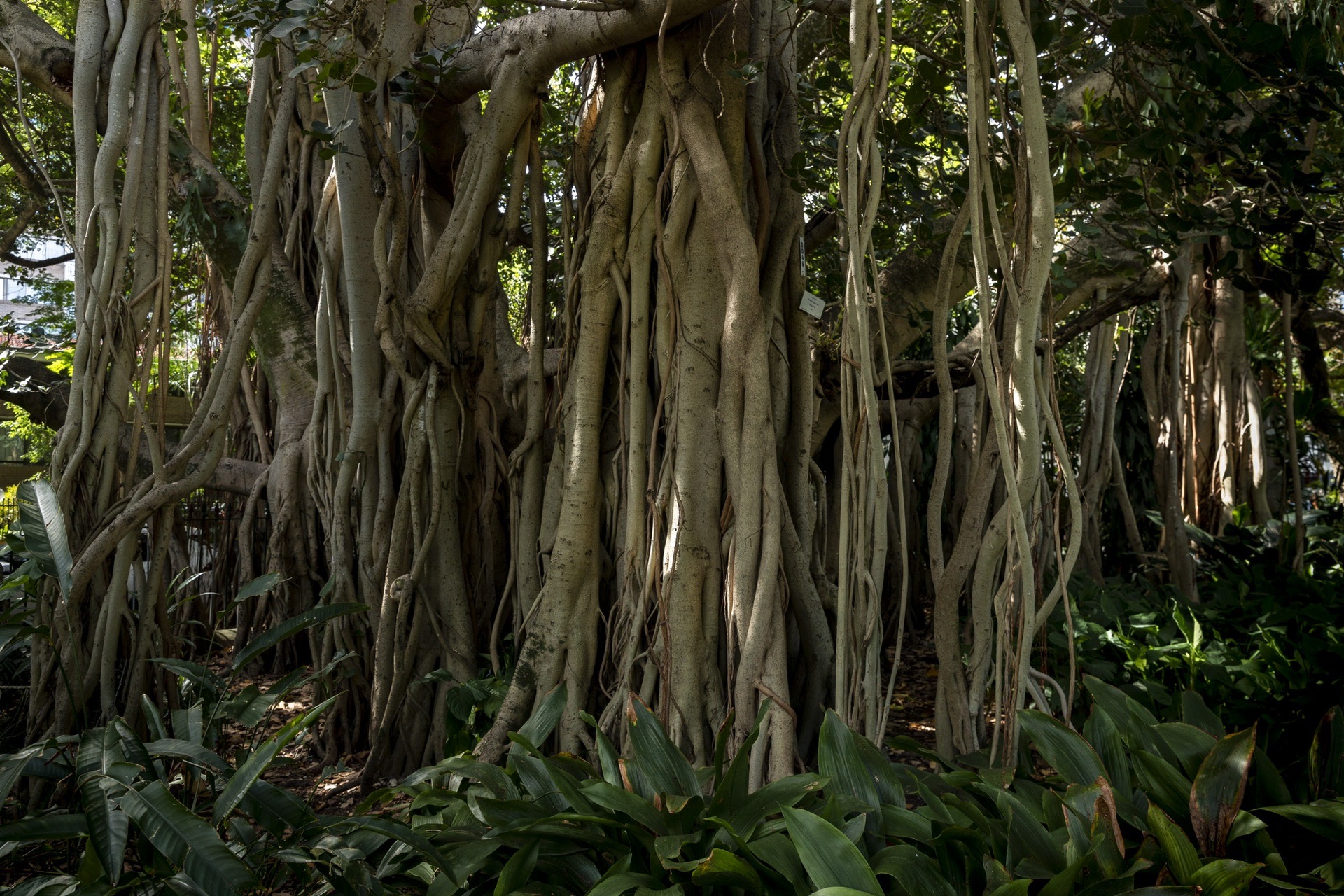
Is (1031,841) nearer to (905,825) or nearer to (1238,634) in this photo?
(905,825)

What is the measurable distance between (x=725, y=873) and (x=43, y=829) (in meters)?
1.11

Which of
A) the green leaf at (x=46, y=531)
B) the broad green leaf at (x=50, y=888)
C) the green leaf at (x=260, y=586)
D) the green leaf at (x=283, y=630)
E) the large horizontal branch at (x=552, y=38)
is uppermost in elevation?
the large horizontal branch at (x=552, y=38)

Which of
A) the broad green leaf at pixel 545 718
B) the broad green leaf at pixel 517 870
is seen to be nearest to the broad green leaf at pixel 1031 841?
the broad green leaf at pixel 517 870

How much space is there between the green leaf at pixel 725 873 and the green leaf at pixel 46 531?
1.48 metres

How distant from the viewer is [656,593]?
2375mm

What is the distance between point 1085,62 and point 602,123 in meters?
1.26

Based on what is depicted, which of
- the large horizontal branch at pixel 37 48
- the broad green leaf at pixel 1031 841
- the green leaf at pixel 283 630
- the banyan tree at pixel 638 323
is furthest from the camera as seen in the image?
the large horizontal branch at pixel 37 48

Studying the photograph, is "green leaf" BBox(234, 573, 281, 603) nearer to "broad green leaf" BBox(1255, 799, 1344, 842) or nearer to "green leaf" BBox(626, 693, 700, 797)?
"green leaf" BBox(626, 693, 700, 797)

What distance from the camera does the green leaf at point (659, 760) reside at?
5.76 feet

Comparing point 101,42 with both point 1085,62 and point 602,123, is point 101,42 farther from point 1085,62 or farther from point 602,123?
point 1085,62

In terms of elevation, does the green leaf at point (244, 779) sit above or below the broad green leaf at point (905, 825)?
above

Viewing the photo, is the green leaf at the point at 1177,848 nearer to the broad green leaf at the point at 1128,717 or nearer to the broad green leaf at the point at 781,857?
the broad green leaf at the point at 1128,717

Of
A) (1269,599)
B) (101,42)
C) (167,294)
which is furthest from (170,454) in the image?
(1269,599)

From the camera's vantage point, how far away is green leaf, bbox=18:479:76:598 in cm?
207
